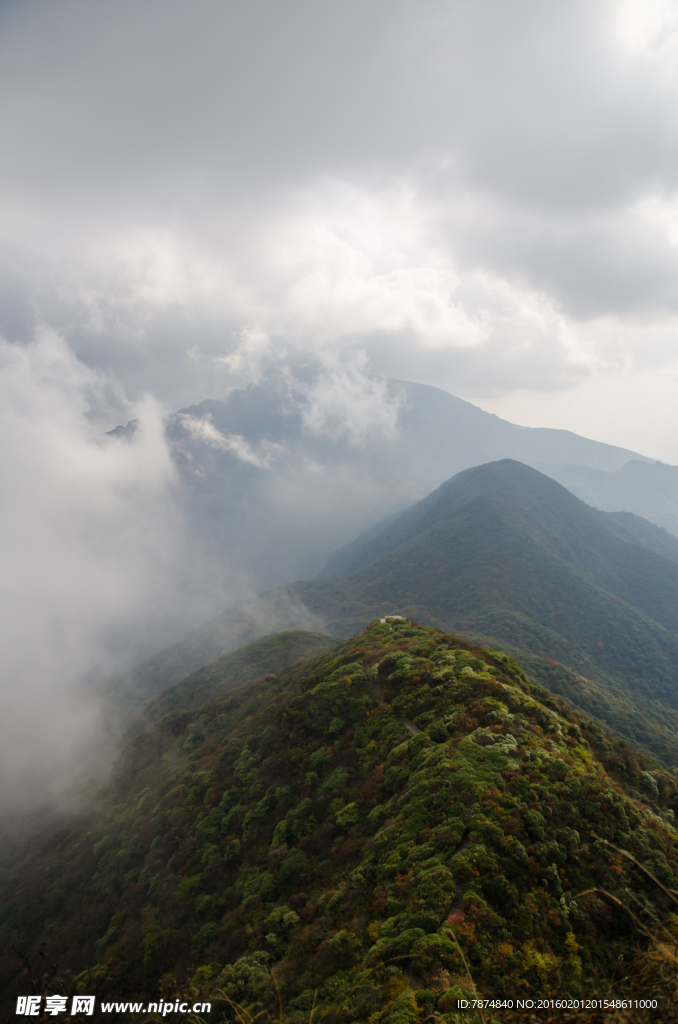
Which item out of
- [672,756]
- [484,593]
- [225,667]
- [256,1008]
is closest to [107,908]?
[256,1008]

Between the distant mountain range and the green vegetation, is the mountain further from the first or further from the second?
the distant mountain range

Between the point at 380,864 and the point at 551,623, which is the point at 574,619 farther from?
the point at 380,864

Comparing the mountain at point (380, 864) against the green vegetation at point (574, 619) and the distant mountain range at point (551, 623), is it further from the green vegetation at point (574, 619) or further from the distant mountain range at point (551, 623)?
the distant mountain range at point (551, 623)

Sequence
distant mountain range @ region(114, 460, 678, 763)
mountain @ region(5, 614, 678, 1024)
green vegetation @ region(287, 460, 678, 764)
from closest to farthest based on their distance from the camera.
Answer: mountain @ region(5, 614, 678, 1024) → green vegetation @ region(287, 460, 678, 764) → distant mountain range @ region(114, 460, 678, 763)

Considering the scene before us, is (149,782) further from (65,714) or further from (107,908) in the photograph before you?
(65,714)

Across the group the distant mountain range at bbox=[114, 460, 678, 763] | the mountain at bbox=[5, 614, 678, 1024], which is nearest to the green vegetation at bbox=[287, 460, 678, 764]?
the distant mountain range at bbox=[114, 460, 678, 763]

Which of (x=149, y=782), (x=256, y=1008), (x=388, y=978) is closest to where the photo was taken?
(x=388, y=978)

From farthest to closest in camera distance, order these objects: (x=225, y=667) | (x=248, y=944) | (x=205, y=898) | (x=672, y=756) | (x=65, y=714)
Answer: (x=65, y=714), (x=225, y=667), (x=672, y=756), (x=205, y=898), (x=248, y=944)

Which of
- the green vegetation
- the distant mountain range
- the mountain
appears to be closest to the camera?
the mountain

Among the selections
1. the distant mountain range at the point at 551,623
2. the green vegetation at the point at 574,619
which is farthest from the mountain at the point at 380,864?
the distant mountain range at the point at 551,623
